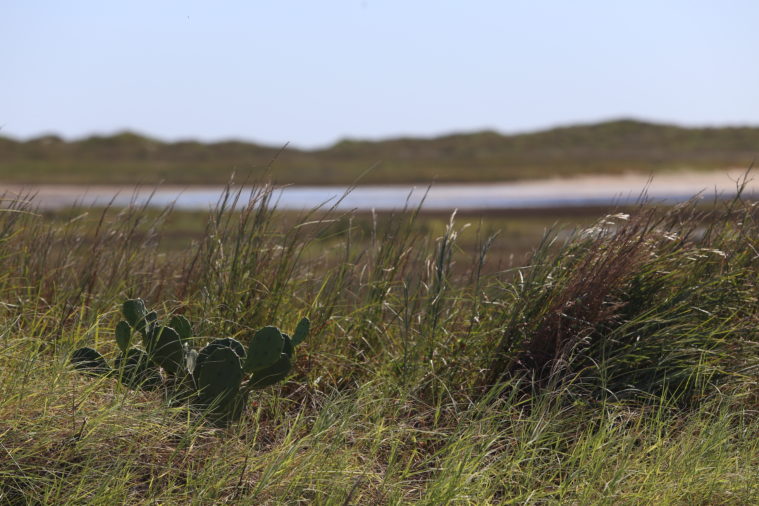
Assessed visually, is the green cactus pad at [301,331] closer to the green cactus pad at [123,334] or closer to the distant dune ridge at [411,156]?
the green cactus pad at [123,334]

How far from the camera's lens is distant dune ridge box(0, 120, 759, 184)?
44.9 meters

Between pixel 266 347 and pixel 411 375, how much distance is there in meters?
0.77

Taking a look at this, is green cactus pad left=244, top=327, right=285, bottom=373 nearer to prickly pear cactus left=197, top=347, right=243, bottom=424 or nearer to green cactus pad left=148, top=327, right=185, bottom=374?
prickly pear cactus left=197, top=347, right=243, bottom=424

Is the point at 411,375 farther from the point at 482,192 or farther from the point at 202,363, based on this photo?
the point at 482,192

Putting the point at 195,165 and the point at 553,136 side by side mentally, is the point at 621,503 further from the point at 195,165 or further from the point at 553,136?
the point at 553,136

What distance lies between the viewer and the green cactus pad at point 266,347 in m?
3.75

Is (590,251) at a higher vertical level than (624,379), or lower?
higher

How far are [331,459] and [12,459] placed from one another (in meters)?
1.11

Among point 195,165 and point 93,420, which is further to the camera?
point 195,165

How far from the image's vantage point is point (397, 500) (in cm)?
338

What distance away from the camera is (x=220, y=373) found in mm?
3785

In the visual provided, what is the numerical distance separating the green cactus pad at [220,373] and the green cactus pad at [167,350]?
12cm

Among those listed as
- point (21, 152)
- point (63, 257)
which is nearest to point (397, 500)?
point (63, 257)

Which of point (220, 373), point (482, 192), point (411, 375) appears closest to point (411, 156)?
point (482, 192)
